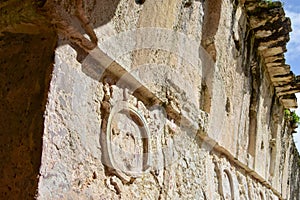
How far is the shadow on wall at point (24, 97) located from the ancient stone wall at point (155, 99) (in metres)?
0.02

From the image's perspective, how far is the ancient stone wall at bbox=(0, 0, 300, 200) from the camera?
88.1 inches

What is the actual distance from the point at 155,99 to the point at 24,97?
116 cm

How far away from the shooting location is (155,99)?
10.4 ft

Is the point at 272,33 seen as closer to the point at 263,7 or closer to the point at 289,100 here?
the point at 263,7

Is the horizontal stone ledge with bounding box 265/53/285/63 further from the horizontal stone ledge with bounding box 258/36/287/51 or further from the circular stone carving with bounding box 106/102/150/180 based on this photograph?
the circular stone carving with bounding box 106/102/150/180

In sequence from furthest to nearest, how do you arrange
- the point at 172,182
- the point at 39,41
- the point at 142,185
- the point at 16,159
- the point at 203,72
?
the point at 203,72 < the point at 172,182 < the point at 142,185 < the point at 39,41 < the point at 16,159

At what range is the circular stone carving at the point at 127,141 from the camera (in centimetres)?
259

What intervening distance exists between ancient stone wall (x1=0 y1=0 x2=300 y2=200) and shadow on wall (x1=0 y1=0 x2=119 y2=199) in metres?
0.02

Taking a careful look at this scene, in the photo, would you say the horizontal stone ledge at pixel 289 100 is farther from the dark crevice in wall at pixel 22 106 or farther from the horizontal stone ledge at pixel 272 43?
the dark crevice in wall at pixel 22 106

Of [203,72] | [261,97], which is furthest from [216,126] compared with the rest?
[261,97]

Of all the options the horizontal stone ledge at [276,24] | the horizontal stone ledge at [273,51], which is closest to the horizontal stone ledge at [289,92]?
the horizontal stone ledge at [273,51]

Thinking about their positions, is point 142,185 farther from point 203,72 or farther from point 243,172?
point 243,172

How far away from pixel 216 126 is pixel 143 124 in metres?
1.72

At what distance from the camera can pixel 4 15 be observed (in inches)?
92.7
